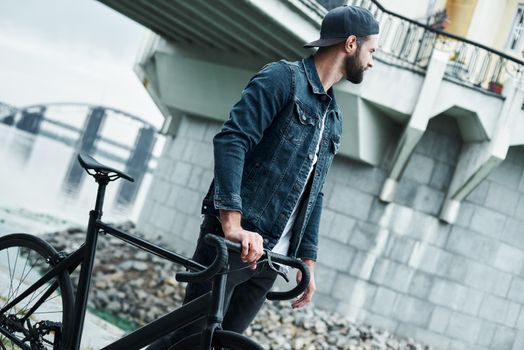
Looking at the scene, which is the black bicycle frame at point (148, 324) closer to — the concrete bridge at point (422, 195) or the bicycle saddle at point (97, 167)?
the bicycle saddle at point (97, 167)

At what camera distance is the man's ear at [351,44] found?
250cm

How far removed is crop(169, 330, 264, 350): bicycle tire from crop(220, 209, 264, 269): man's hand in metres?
0.22

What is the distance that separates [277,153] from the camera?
2408mm

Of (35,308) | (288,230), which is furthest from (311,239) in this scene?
(35,308)

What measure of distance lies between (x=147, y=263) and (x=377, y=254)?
3674mm

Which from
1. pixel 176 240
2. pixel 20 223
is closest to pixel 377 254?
pixel 176 240

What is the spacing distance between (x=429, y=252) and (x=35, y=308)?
8726mm

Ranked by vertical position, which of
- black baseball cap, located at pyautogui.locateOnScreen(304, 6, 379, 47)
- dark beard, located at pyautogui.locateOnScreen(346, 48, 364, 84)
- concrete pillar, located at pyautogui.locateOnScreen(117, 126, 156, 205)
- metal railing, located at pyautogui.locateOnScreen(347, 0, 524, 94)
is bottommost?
concrete pillar, located at pyautogui.locateOnScreen(117, 126, 156, 205)

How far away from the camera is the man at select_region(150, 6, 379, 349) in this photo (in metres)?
2.27

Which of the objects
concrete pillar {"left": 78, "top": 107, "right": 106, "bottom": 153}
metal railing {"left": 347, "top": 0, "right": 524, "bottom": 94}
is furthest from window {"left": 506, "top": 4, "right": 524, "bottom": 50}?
concrete pillar {"left": 78, "top": 107, "right": 106, "bottom": 153}

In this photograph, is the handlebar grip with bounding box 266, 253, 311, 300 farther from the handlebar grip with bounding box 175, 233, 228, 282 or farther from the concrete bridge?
the concrete bridge

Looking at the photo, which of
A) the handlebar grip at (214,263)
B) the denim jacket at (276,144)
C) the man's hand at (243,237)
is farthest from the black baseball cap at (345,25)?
the handlebar grip at (214,263)

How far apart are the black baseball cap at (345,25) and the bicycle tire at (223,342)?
1.03 m

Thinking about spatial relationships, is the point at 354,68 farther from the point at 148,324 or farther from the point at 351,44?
the point at 148,324
